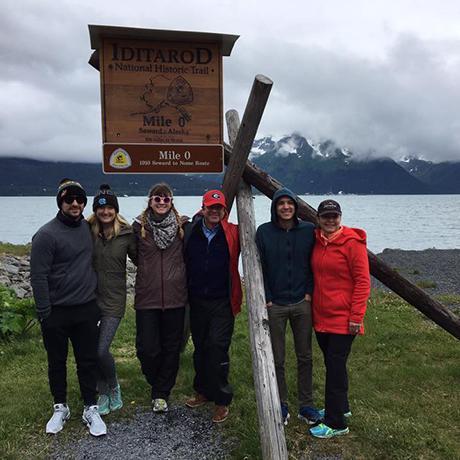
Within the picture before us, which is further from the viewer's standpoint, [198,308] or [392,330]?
[392,330]

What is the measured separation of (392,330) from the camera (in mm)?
9242

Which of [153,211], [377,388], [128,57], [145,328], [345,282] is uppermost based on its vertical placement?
[128,57]

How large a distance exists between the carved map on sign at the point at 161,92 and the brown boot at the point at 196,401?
3.15 meters

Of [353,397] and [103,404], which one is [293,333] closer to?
[353,397]

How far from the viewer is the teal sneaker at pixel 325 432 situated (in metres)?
4.97

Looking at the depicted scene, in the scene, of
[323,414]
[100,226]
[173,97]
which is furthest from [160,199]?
[323,414]

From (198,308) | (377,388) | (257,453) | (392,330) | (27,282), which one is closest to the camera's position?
(257,453)

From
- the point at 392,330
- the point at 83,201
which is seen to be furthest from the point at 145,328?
the point at 392,330

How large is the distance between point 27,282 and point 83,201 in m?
12.6

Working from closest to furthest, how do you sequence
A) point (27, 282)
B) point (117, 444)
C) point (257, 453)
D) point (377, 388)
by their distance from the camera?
point (257, 453) < point (117, 444) < point (377, 388) < point (27, 282)

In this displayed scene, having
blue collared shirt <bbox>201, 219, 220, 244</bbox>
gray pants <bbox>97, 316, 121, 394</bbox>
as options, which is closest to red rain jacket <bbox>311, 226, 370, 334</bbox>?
blue collared shirt <bbox>201, 219, 220, 244</bbox>

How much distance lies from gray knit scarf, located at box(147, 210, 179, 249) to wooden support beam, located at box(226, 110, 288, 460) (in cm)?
82

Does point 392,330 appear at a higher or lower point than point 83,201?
lower

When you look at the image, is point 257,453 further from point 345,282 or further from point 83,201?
point 83,201
